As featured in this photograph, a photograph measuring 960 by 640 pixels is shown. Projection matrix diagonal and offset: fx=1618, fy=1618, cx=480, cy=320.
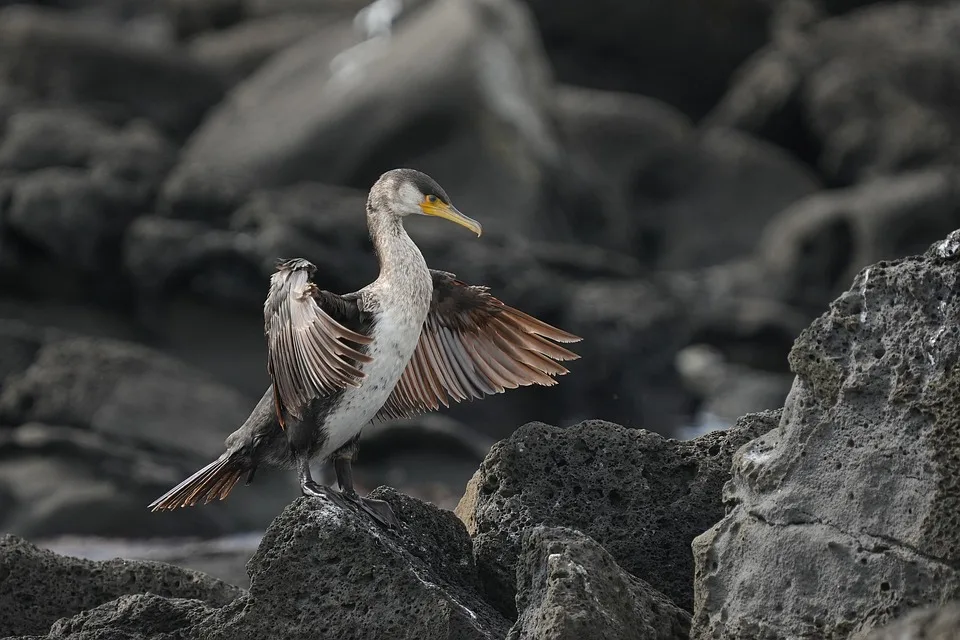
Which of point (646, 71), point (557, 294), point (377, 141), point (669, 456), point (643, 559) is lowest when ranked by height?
point (643, 559)

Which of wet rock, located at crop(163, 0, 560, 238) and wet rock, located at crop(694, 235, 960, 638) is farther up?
wet rock, located at crop(163, 0, 560, 238)

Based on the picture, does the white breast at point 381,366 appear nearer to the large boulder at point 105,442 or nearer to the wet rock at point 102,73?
the large boulder at point 105,442

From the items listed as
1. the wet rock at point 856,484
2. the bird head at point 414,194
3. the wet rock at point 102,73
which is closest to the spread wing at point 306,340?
the bird head at point 414,194

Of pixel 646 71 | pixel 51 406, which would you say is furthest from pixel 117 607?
pixel 646 71

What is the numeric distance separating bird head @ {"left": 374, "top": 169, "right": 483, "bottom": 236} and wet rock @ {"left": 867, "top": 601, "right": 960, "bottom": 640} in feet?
11.8

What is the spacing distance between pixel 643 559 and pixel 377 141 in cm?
1241

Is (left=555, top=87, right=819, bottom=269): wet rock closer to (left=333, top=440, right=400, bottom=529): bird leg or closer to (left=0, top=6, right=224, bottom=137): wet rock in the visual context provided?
(left=0, top=6, right=224, bottom=137): wet rock

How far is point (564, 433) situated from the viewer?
5.89 meters

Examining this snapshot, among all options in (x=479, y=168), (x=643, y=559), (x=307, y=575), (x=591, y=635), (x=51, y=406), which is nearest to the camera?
(x=591, y=635)

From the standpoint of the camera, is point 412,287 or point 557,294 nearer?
point 412,287

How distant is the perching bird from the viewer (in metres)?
6.08

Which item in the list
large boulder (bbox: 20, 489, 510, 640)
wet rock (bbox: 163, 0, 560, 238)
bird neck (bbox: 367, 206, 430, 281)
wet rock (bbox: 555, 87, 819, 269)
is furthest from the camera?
wet rock (bbox: 555, 87, 819, 269)

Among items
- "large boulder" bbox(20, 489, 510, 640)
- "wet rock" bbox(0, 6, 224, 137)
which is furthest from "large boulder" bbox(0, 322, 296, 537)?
"large boulder" bbox(20, 489, 510, 640)

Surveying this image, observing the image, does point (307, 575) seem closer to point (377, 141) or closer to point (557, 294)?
point (557, 294)
